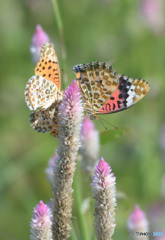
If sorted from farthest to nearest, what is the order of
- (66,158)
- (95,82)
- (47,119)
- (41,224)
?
(95,82)
(47,119)
(66,158)
(41,224)

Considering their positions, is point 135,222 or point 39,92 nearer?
point 135,222

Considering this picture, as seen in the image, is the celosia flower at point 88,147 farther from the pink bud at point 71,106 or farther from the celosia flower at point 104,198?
the celosia flower at point 104,198

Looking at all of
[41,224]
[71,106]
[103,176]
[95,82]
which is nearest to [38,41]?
[95,82]

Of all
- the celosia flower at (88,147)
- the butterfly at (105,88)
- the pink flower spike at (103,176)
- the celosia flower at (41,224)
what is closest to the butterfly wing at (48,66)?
the butterfly at (105,88)

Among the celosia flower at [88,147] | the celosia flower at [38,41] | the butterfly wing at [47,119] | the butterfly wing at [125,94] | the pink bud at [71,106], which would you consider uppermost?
the celosia flower at [38,41]

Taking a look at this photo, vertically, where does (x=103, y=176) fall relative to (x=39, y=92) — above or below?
below

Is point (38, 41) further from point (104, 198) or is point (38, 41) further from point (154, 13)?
point (154, 13)

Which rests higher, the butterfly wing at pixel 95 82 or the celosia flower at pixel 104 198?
the butterfly wing at pixel 95 82

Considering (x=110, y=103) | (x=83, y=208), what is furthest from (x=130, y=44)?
(x=83, y=208)
